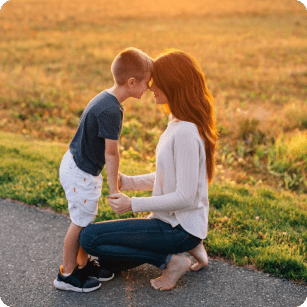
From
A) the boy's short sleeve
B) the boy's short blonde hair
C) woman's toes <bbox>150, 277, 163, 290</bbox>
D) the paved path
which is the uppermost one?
the boy's short blonde hair

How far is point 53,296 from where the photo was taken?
2.80 meters

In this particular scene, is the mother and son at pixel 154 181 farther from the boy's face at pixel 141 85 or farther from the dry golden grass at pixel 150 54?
the dry golden grass at pixel 150 54

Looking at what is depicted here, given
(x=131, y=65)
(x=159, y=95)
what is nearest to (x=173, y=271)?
(x=159, y=95)

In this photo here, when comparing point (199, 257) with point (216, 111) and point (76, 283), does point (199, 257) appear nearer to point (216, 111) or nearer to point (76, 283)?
point (76, 283)

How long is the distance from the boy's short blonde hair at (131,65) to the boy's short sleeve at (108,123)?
251 millimetres

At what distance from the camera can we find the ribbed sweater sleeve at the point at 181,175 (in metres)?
2.55

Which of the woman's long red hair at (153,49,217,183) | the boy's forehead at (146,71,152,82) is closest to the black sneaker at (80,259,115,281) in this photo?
the woman's long red hair at (153,49,217,183)

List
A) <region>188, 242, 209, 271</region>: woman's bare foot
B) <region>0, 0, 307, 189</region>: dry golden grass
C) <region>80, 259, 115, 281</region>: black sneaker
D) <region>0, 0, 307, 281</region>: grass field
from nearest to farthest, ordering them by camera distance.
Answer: <region>80, 259, 115, 281</region>: black sneaker → <region>188, 242, 209, 271</region>: woman's bare foot → <region>0, 0, 307, 281</region>: grass field → <region>0, 0, 307, 189</region>: dry golden grass

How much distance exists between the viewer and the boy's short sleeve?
258 centimetres

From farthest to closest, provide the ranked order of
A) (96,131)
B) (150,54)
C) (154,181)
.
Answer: (150,54) < (154,181) < (96,131)

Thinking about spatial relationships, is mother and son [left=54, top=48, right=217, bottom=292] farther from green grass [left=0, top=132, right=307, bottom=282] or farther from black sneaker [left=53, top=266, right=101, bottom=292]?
green grass [left=0, top=132, right=307, bottom=282]

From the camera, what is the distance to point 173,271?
283 centimetres

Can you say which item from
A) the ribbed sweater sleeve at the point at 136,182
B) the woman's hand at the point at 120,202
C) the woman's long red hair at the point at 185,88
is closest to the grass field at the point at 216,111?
the ribbed sweater sleeve at the point at 136,182

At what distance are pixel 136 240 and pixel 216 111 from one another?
5.61 meters
